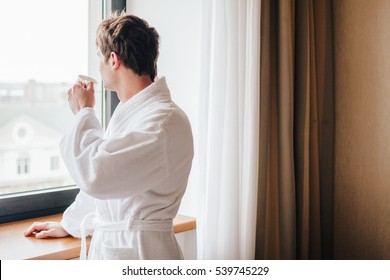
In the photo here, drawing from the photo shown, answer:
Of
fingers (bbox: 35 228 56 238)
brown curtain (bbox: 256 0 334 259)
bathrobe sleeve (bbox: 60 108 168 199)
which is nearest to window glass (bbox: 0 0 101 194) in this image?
fingers (bbox: 35 228 56 238)

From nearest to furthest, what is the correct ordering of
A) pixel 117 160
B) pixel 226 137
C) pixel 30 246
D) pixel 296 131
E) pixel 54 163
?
pixel 117 160 < pixel 30 246 < pixel 226 137 < pixel 54 163 < pixel 296 131

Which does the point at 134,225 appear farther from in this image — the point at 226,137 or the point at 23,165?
the point at 23,165

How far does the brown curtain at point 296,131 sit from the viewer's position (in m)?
2.00

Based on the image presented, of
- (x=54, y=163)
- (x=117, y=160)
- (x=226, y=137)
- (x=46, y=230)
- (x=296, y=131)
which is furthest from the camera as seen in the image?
(x=296, y=131)

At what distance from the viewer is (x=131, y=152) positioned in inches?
48.1

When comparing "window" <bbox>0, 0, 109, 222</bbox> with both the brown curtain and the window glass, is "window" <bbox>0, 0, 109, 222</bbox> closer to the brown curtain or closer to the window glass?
the window glass

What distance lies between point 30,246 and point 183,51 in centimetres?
98

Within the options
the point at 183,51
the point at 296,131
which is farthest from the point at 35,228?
the point at 296,131

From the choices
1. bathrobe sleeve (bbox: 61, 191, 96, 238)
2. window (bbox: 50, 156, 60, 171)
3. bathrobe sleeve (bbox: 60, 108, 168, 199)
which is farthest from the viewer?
window (bbox: 50, 156, 60, 171)

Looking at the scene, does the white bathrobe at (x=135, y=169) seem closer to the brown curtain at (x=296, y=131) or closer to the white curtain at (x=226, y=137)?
the white curtain at (x=226, y=137)

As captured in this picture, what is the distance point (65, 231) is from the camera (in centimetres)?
167

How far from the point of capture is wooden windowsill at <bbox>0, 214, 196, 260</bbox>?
1.45 metres

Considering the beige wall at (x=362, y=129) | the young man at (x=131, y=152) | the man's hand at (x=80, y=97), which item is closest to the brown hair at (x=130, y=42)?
the young man at (x=131, y=152)

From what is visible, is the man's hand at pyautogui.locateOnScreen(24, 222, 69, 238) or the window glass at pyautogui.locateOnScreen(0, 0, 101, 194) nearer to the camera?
the man's hand at pyautogui.locateOnScreen(24, 222, 69, 238)
